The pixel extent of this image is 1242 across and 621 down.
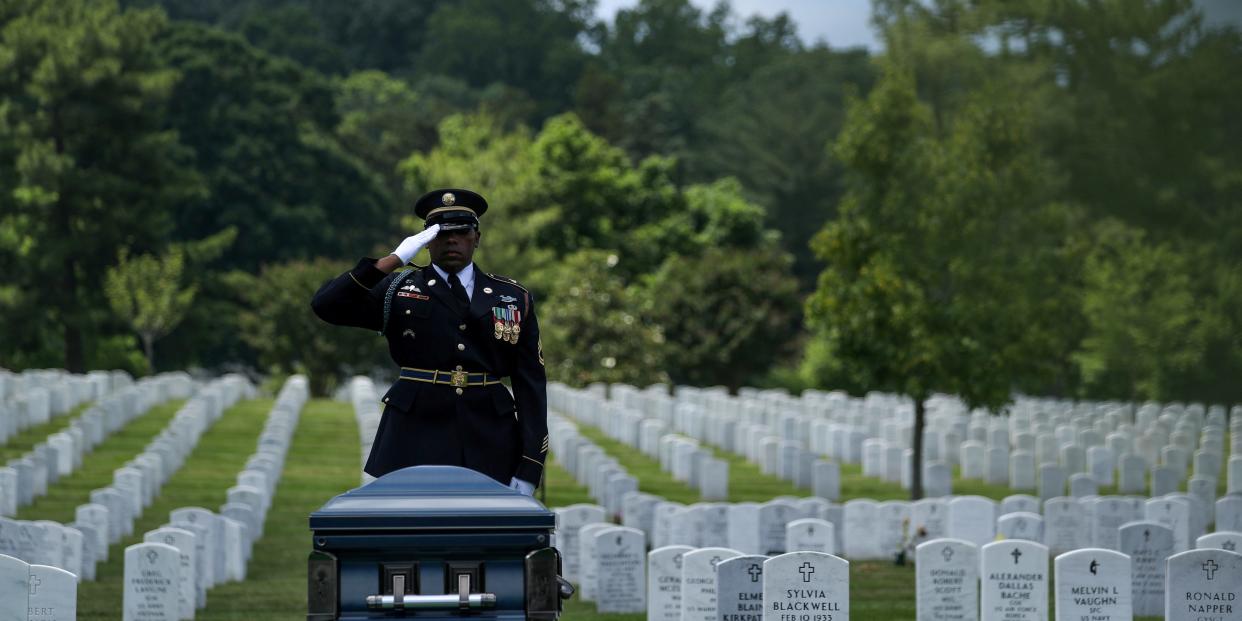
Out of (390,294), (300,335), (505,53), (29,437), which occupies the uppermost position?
(505,53)

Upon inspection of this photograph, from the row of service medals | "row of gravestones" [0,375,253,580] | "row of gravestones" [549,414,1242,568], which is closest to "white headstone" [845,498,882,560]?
"row of gravestones" [549,414,1242,568]

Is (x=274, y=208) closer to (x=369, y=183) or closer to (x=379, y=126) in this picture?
(x=369, y=183)

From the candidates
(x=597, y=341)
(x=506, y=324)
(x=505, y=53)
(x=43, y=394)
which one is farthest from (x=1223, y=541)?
(x=505, y=53)

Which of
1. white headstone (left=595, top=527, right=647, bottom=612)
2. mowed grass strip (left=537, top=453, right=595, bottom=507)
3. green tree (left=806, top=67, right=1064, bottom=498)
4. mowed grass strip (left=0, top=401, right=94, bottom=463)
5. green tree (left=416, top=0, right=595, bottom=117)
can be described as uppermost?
green tree (left=416, top=0, right=595, bottom=117)

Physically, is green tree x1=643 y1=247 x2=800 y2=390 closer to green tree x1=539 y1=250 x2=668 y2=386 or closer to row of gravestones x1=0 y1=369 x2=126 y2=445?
green tree x1=539 y1=250 x2=668 y2=386

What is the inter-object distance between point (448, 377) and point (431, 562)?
1.21 metres

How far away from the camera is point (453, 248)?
7.82 meters

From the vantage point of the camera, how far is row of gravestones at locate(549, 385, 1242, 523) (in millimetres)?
22703

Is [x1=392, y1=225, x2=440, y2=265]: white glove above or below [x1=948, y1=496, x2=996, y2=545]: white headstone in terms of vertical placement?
above

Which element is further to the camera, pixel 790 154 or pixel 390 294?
pixel 790 154

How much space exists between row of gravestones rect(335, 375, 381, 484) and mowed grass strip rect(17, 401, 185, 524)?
3.33 metres

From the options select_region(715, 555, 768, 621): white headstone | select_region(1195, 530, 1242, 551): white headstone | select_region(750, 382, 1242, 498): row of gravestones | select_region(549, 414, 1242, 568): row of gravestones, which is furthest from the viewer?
select_region(750, 382, 1242, 498): row of gravestones

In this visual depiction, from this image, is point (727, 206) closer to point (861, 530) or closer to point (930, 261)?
point (930, 261)

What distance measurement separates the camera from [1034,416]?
115 ft
